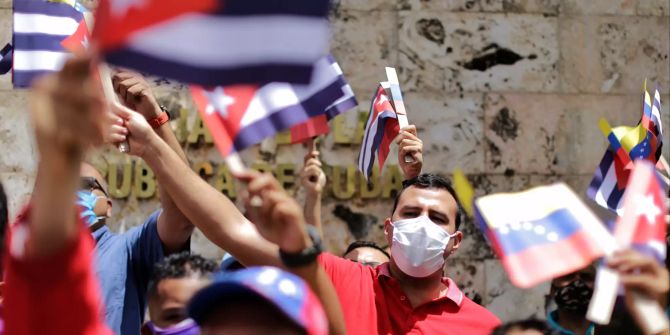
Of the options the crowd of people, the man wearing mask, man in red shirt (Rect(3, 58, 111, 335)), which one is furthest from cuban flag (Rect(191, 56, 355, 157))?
the man wearing mask

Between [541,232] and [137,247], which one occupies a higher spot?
[541,232]

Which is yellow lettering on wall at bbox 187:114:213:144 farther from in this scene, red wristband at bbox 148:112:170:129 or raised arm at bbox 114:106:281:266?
raised arm at bbox 114:106:281:266

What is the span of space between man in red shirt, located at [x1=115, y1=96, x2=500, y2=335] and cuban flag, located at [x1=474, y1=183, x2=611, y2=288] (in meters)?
0.56

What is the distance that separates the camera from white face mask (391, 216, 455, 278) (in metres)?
3.97

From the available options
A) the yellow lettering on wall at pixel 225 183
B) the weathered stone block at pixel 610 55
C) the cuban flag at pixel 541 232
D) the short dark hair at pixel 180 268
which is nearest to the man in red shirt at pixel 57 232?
the cuban flag at pixel 541 232

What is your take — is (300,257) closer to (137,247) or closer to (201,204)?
(201,204)

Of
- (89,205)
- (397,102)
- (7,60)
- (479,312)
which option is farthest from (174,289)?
(7,60)

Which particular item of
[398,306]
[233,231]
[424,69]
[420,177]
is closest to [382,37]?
[424,69]

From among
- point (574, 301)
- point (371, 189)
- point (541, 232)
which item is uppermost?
point (541, 232)

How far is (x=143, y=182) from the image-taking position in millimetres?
6578

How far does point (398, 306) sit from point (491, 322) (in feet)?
1.04

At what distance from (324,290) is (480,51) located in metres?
4.47

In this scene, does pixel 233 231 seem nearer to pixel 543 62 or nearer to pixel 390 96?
pixel 390 96

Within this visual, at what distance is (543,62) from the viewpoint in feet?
23.2
